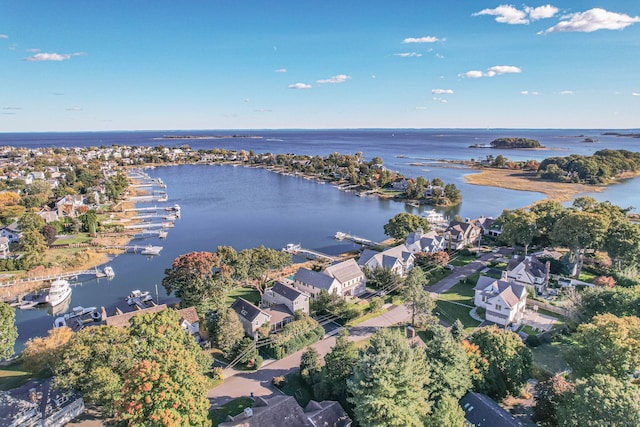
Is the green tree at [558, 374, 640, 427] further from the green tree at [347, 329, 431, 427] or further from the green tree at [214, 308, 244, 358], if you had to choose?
the green tree at [214, 308, 244, 358]

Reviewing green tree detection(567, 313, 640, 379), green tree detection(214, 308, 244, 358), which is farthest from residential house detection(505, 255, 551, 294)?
green tree detection(214, 308, 244, 358)

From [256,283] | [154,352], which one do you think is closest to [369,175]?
[256,283]

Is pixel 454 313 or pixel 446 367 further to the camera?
pixel 454 313

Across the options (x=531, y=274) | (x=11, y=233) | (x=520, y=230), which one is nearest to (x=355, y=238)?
(x=520, y=230)

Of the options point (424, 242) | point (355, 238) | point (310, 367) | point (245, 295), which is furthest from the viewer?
point (355, 238)

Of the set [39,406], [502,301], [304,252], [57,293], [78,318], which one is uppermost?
[502,301]

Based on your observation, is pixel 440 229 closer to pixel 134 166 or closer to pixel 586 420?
pixel 586 420

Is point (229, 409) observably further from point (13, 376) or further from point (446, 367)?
point (13, 376)
